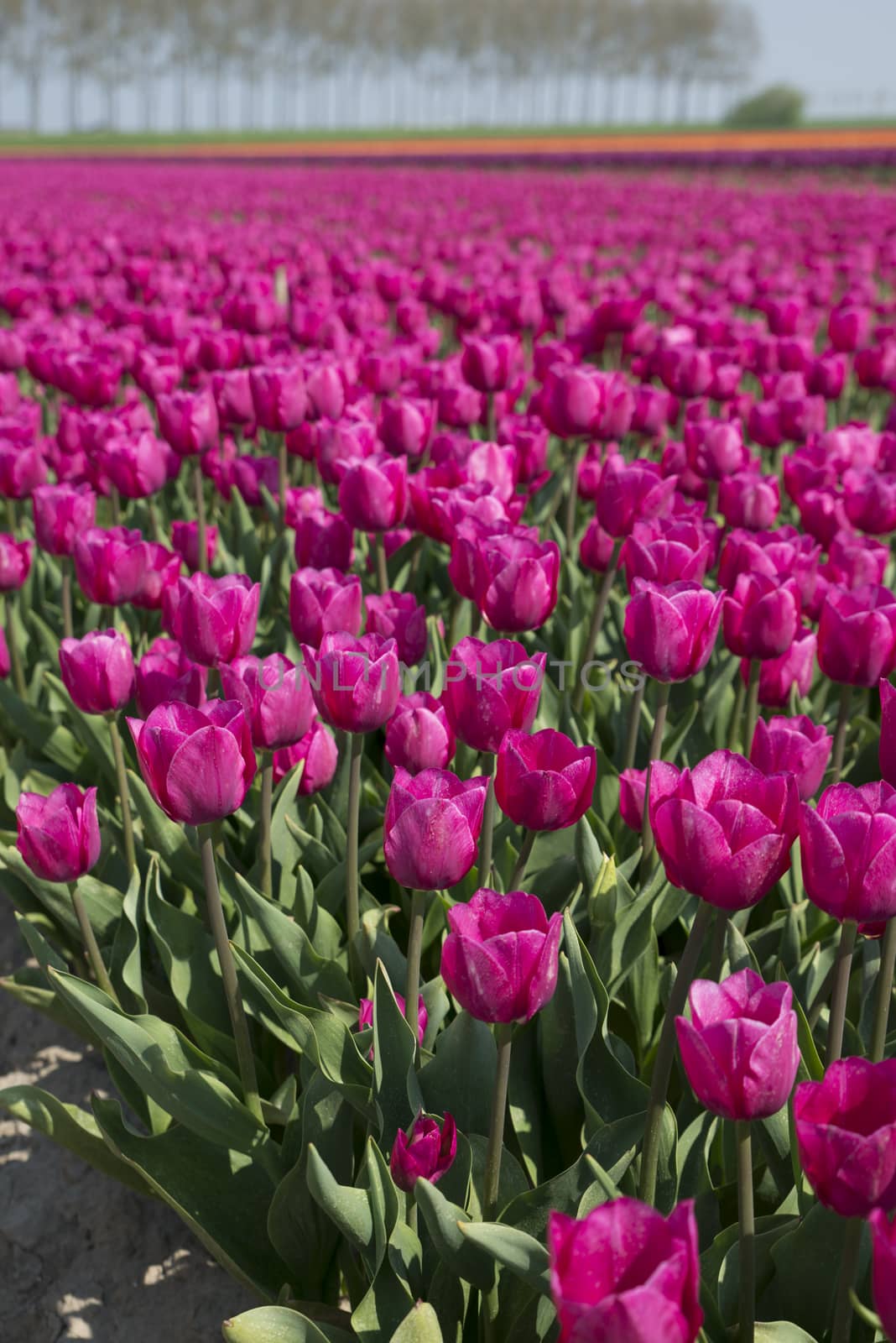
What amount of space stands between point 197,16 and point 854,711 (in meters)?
97.6

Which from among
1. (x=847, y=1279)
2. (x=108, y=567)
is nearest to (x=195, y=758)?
(x=847, y=1279)

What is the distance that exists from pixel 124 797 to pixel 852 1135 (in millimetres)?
1404

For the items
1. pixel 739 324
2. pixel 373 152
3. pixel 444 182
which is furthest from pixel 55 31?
pixel 739 324

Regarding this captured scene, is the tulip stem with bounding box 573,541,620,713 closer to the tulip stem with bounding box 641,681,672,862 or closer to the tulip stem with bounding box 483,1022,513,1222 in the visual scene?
the tulip stem with bounding box 641,681,672,862

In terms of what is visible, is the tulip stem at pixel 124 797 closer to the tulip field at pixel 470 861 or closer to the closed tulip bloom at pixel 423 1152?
the tulip field at pixel 470 861

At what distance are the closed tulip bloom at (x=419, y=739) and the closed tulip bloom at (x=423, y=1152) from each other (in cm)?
47

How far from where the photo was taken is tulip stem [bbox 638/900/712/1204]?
129 cm

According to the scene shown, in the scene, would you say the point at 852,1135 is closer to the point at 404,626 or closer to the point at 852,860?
the point at 852,860

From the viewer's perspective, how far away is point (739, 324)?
17.1 feet

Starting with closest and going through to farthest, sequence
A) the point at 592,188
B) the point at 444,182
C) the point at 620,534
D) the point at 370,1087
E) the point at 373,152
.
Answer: the point at 370,1087 → the point at 620,534 → the point at 592,188 → the point at 444,182 → the point at 373,152

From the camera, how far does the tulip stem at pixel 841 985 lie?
1.34 meters

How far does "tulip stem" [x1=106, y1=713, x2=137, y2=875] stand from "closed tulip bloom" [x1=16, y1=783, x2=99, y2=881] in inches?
14.1

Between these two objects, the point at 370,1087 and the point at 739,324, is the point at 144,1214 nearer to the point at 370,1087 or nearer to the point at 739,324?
the point at 370,1087

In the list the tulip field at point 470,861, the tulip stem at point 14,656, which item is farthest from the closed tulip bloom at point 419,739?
the tulip stem at point 14,656
